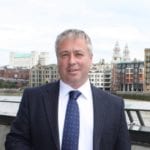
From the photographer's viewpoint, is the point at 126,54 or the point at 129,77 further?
the point at 126,54

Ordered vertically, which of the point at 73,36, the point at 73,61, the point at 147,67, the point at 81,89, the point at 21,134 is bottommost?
the point at 147,67

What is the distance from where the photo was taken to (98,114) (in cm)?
227

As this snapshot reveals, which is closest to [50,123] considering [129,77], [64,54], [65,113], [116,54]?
[65,113]

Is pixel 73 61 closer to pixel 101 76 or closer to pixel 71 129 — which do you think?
pixel 71 129

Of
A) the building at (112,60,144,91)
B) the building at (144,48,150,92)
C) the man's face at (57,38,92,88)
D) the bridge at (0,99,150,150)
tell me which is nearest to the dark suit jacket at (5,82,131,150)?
the man's face at (57,38,92,88)

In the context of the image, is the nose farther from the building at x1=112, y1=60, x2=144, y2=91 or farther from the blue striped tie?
the building at x1=112, y1=60, x2=144, y2=91

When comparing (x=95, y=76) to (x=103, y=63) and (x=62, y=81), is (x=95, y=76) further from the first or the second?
(x=62, y=81)

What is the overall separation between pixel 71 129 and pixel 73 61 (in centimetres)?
31

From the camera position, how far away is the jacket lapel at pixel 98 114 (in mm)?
2211

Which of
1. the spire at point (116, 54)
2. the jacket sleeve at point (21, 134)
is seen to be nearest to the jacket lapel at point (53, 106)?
the jacket sleeve at point (21, 134)

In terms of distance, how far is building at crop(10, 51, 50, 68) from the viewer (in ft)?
430

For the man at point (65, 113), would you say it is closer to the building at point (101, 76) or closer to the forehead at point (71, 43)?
the forehead at point (71, 43)

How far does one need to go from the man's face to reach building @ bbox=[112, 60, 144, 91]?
100588 millimetres

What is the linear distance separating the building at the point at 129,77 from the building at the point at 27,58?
25.3 metres
